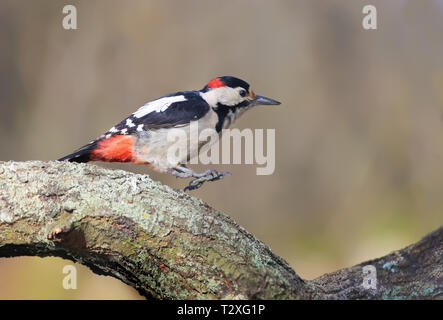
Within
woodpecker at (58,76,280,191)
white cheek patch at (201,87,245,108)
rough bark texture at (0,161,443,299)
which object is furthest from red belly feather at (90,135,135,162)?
rough bark texture at (0,161,443,299)

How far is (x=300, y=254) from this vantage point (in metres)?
4.34


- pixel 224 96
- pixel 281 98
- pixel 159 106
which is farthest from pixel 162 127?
pixel 281 98

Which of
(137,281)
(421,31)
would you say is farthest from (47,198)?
(421,31)

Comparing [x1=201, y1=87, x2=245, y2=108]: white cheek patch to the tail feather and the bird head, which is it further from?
the tail feather

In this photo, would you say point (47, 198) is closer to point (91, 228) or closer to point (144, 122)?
point (91, 228)

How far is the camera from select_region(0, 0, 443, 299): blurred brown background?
3998 mm

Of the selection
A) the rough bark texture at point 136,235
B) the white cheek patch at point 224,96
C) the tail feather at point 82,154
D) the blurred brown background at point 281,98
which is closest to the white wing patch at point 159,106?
the white cheek patch at point 224,96

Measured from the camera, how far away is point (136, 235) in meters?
1.32

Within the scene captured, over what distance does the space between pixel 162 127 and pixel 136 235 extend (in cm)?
85

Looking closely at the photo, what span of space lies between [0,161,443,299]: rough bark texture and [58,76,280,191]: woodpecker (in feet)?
1.75

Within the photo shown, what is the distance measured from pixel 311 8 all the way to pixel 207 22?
37.8 inches

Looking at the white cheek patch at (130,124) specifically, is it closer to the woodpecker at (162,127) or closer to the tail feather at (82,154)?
the woodpecker at (162,127)

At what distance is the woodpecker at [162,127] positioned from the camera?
202 centimetres

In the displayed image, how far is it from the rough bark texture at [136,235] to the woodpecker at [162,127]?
1.75ft
